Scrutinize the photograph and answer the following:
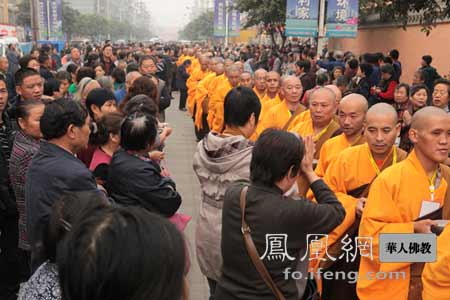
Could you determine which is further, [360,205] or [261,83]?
[261,83]

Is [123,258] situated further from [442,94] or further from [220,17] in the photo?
[220,17]

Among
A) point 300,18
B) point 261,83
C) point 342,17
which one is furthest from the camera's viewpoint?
point 300,18

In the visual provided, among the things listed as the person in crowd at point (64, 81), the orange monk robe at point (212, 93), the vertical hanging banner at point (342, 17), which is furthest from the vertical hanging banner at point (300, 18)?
the person in crowd at point (64, 81)

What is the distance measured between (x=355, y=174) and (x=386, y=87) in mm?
4935

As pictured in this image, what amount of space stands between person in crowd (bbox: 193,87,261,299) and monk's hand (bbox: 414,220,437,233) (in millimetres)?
894

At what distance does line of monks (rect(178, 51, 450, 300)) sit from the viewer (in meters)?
2.82

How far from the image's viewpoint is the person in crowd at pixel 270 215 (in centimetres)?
223

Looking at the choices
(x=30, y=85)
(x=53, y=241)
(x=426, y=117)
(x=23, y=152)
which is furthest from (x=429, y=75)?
(x=53, y=241)

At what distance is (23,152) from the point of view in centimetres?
335

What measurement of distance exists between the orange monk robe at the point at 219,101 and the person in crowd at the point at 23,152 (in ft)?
15.9

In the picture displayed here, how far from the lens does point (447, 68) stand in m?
11.9

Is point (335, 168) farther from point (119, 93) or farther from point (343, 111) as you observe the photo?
point (119, 93)

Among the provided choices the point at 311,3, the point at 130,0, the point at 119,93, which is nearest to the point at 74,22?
the point at 311,3

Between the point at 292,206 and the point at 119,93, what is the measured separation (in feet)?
16.0
